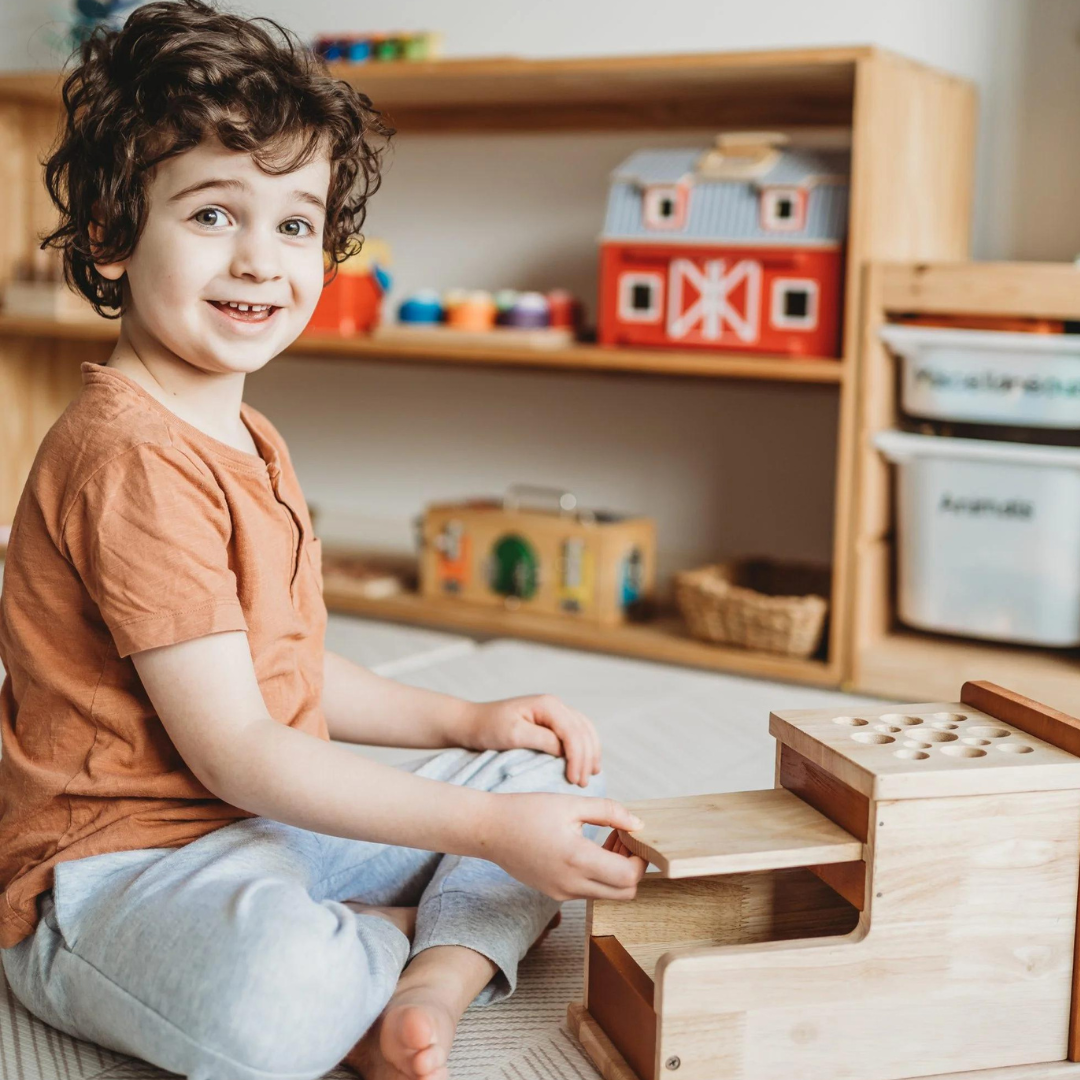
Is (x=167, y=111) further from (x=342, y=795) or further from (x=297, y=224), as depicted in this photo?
(x=342, y=795)

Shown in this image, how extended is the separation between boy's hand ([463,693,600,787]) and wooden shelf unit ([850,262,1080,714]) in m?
0.80

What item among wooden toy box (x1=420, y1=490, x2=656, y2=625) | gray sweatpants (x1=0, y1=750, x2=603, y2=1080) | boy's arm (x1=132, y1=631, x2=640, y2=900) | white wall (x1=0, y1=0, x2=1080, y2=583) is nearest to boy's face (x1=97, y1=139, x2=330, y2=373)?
boy's arm (x1=132, y1=631, x2=640, y2=900)

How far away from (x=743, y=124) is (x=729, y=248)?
0.36 metres

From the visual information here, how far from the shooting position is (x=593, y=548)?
190 cm

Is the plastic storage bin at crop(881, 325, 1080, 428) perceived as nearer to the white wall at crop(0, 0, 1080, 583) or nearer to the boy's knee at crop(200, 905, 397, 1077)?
the white wall at crop(0, 0, 1080, 583)

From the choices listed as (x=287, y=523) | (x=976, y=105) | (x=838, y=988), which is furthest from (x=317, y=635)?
(x=976, y=105)

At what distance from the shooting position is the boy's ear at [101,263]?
32.1 inches

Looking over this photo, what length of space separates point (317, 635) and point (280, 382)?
169cm

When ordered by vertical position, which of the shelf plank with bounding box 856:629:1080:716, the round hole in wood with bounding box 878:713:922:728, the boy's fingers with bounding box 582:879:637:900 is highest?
the round hole in wood with bounding box 878:713:922:728

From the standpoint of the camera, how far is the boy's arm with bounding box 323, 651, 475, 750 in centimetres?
97

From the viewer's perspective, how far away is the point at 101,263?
81cm

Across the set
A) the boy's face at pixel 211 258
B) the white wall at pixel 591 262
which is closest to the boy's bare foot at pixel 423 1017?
the boy's face at pixel 211 258

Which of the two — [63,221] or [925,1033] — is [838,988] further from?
[63,221]

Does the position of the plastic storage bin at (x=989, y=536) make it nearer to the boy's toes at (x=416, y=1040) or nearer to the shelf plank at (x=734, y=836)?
the shelf plank at (x=734, y=836)
